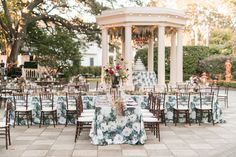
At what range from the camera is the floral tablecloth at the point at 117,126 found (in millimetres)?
8430

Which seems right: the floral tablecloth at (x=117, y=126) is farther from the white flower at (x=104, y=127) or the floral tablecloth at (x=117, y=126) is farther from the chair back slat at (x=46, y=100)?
the chair back slat at (x=46, y=100)

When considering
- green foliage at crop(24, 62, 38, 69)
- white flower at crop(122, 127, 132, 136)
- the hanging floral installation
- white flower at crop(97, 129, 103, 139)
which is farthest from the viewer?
green foliage at crop(24, 62, 38, 69)

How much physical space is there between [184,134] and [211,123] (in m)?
2.07

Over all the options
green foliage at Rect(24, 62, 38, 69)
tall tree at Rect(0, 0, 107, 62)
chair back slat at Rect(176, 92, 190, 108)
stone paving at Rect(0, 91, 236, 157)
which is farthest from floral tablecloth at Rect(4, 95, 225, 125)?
green foliage at Rect(24, 62, 38, 69)

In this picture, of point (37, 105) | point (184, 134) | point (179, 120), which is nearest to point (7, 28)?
point (37, 105)

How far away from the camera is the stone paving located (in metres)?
7.61

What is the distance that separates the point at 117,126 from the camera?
27.9 feet

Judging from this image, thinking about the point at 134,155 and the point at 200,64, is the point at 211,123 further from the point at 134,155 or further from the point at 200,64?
the point at 200,64

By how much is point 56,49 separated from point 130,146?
1834 centimetres

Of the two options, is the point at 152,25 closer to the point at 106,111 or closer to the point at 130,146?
the point at 106,111

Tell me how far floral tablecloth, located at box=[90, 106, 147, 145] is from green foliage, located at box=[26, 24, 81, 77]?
17.0 meters

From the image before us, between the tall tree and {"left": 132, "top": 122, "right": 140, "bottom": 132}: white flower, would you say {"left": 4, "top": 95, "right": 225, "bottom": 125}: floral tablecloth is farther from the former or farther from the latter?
the tall tree

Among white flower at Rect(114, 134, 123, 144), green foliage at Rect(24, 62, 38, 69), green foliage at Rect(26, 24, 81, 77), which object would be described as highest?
green foliage at Rect(26, 24, 81, 77)

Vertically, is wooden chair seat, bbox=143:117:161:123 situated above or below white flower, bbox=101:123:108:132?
above
